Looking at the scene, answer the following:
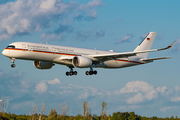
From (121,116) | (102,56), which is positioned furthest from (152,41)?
(121,116)

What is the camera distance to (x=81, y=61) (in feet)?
156

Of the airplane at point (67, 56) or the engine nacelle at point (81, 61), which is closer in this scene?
the airplane at point (67, 56)

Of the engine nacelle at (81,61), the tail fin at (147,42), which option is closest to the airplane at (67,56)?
the engine nacelle at (81,61)

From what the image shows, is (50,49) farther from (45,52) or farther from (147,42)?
(147,42)

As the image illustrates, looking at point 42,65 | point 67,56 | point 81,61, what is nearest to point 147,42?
point 81,61

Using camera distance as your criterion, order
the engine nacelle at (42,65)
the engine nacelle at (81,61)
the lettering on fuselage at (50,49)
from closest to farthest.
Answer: the lettering on fuselage at (50,49) → the engine nacelle at (81,61) → the engine nacelle at (42,65)

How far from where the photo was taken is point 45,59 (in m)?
46.8

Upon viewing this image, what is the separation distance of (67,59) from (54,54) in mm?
2548

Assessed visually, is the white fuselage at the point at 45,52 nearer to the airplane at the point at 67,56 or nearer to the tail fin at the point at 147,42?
the airplane at the point at 67,56

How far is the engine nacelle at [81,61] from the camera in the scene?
156 ft

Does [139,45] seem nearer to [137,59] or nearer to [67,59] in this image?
[137,59]

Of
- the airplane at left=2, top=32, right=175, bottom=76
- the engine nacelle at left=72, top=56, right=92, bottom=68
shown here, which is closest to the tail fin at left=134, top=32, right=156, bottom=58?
the airplane at left=2, top=32, right=175, bottom=76

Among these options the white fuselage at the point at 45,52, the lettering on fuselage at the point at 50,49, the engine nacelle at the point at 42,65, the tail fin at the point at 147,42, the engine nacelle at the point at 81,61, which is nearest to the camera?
the white fuselage at the point at 45,52

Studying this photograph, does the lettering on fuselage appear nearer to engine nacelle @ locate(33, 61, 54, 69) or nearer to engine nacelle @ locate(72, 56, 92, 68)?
engine nacelle @ locate(72, 56, 92, 68)
